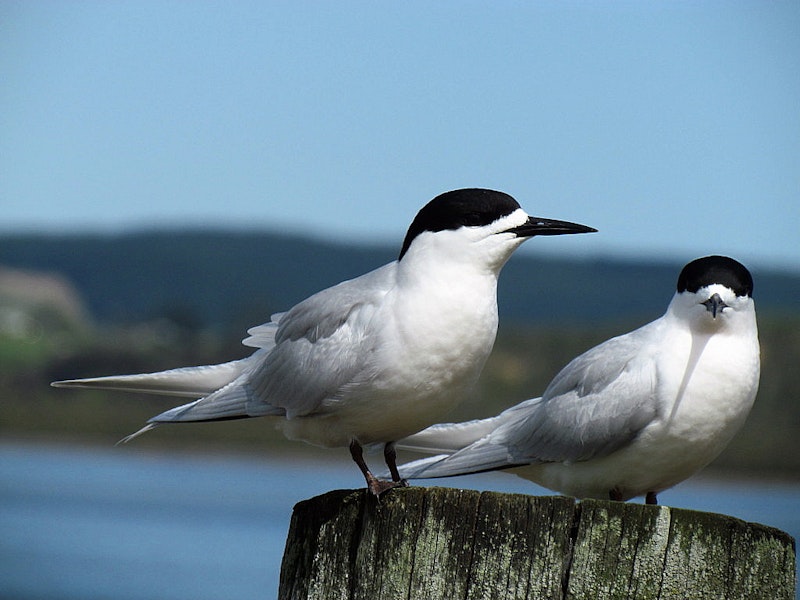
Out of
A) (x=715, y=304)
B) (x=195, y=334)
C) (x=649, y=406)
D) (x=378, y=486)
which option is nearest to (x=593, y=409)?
(x=649, y=406)

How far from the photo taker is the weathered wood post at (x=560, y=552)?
173 inches

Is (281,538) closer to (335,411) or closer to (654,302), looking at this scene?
(335,411)

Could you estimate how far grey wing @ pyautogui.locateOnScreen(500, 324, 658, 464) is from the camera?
255 inches

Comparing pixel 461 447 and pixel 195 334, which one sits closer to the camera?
pixel 461 447

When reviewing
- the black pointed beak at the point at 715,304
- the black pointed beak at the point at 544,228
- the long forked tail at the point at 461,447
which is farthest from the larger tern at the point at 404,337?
the black pointed beak at the point at 715,304

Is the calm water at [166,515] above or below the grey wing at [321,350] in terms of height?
above

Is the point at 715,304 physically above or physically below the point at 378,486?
above

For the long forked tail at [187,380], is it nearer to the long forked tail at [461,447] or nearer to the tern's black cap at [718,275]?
the long forked tail at [461,447]

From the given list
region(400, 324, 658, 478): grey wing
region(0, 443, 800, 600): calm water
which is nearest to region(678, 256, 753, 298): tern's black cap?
region(400, 324, 658, 478): grey wing

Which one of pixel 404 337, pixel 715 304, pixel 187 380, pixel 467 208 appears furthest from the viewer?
pixel 187 380

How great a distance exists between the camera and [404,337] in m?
5.66

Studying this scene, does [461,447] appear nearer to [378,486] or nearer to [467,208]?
[467,208]

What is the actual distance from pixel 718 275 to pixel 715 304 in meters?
0.17

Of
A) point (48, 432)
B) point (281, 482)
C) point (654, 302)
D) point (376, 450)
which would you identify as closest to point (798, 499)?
point (281, 482)
